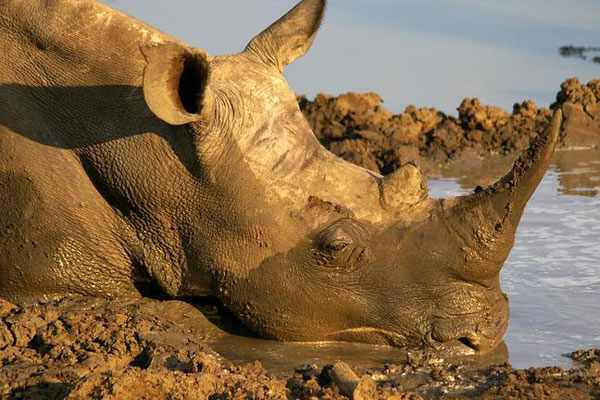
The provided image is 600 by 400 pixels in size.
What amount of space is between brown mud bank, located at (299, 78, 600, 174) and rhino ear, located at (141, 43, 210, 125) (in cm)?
788

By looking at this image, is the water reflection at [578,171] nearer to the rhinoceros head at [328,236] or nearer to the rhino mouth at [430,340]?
the rhino mouth at [430,340]

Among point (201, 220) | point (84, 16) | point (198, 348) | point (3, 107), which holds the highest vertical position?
point (84, 16)

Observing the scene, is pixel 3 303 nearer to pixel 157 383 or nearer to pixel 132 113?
pixel 132 113

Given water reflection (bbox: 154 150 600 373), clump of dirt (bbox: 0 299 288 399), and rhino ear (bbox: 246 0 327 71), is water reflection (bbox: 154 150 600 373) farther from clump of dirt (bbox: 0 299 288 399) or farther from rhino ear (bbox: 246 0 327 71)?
rhino ear (bbox: 246 0 327 71)

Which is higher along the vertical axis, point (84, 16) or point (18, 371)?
point (84, 16)

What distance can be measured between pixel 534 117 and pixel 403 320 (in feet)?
32.4

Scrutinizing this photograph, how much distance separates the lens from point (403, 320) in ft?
21.4

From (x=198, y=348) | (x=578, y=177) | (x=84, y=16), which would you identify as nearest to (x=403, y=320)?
(x=198, y=348)

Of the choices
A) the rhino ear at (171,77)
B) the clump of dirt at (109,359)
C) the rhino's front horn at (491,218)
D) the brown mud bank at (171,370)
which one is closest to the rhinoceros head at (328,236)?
the rhino's front horn at (491,218)

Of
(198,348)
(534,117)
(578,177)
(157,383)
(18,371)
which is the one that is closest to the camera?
(157,383)

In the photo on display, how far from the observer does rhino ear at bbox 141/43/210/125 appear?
595 cm

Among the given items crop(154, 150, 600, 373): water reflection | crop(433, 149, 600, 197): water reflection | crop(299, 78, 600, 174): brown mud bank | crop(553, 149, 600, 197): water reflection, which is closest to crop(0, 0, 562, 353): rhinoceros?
crop(154, 150, 600, 373): water reflection

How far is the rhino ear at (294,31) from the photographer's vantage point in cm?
689

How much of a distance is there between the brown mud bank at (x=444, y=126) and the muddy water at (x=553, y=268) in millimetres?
890
